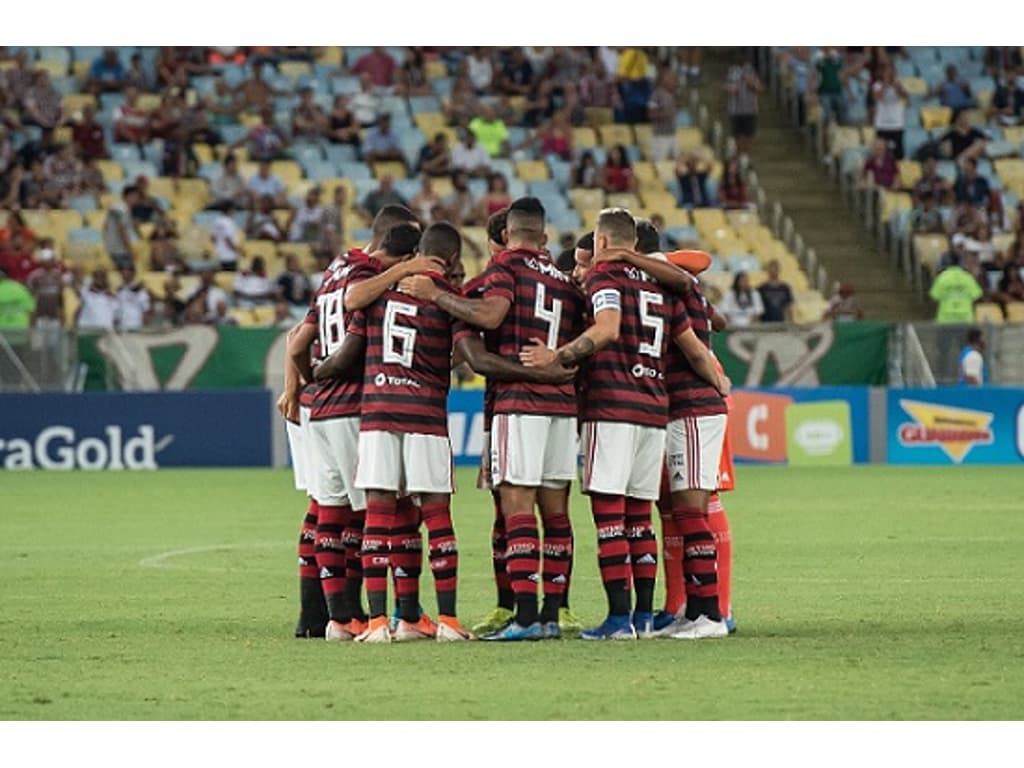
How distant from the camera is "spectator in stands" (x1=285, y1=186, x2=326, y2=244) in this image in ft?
100

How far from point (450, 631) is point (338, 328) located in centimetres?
161

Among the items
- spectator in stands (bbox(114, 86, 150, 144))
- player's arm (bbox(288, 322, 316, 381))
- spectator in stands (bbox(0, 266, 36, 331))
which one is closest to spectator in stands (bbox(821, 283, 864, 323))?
spectator in stands (bbox(114, 86, 150, 144))

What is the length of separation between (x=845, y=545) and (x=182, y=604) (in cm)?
588

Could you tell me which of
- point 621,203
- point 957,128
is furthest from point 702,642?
point 957,128

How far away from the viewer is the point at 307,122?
108 feet

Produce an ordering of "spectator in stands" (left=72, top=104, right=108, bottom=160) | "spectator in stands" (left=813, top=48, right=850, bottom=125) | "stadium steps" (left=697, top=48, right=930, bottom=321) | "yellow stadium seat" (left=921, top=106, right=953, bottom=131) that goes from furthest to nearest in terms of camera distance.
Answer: "spectator in stands" (left=813, top=48, right=850, bottom=125) → "yellow stadium seat" (left=921, top=106, right=953, bottom=131) → "stadium steps" (left=697, top=48, right=930, bottom=321) → "spectator in stands" (left=72, top=104, right=108, bottom=160)

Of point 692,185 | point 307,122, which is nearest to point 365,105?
point 307,122

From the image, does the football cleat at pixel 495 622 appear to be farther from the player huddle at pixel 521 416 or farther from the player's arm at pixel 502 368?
the player's arm at pixel 502 368

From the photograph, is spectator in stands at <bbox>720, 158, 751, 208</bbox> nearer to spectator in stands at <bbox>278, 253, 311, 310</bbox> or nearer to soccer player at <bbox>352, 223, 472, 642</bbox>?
spectator in stands at <bbox>278, 253, 311, 310</bbox>

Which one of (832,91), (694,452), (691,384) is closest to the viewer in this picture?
(694,452)

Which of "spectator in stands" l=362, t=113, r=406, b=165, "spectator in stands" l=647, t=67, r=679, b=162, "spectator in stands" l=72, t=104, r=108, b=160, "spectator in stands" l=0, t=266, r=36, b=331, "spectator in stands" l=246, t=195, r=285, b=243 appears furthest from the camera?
"spectator in stands" l=647, t=67, r=679, b=162

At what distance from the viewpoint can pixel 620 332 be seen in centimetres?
1071

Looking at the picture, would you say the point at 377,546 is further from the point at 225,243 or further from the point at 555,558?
the point at 225,243

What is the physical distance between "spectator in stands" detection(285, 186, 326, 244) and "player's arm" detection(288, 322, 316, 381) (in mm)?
19288
